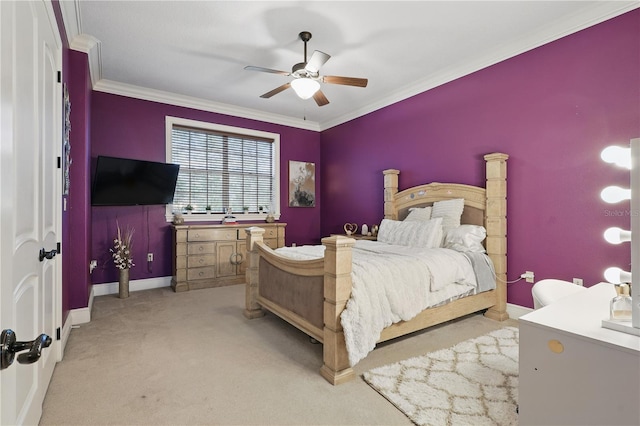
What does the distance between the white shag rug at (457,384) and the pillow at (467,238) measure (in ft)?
3.26

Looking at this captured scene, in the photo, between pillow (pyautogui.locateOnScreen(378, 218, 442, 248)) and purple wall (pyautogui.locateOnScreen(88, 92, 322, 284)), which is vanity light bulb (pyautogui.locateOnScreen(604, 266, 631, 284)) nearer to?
pillow (pyautogui.locateOnScreen(378, 218, 442, 248))

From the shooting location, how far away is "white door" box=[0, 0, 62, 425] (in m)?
0.96

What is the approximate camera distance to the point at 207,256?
4566 mm

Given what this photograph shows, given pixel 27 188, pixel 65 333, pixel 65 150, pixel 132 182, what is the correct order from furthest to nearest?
A: pixel 132 182 → pixel 65 333 → pixel 65 150 → pixel 27 188

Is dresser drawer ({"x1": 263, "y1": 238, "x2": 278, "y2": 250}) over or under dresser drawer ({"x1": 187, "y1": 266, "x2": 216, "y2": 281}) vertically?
over

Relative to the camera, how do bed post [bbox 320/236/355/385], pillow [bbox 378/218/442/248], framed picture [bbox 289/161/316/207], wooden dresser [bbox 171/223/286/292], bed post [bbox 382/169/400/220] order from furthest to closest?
framed picture [bbox 289/161/316/207], bed post [bbox 382/169/400/220], wooden dresser [bbox 171/223/286/292], pillow [bbox 378/218/442/248], bed post [bbox 320/236/355/385]

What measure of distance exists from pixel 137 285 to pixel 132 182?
57.5 inches

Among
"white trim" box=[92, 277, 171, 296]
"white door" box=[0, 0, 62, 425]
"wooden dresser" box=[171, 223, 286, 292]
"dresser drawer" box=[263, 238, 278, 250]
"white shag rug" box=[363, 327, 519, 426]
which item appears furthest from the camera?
"dresser drawer" box=[263, 238, 278, 250]

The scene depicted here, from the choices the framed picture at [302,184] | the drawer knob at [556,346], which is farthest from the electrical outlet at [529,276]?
the framed picture at [302,184]

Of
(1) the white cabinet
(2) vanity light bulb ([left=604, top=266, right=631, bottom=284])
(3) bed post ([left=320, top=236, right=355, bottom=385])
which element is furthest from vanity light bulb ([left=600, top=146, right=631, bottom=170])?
(3) bed post ([left=320, top=236, right=355, bottom=385])

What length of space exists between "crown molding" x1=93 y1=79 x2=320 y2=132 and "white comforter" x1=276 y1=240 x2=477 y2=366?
3.14 metres

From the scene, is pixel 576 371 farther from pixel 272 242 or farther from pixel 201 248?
pixel 272 242

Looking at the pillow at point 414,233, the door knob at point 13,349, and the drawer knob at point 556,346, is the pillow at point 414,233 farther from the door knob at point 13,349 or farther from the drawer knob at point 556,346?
the door knob at point 13,349

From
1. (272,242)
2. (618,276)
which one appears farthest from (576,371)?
(272,242)
